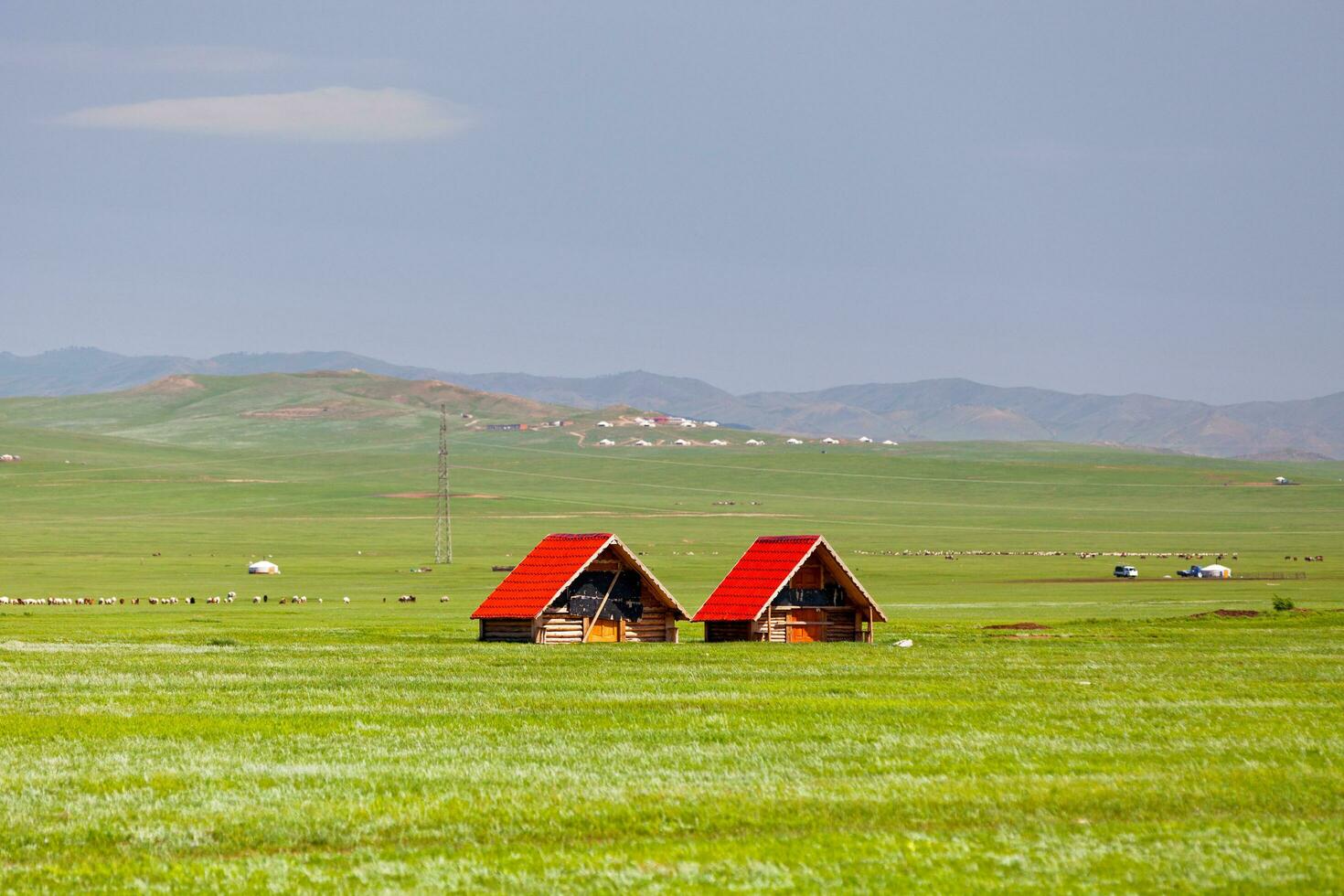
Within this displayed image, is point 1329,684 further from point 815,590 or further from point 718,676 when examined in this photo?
point 815,590

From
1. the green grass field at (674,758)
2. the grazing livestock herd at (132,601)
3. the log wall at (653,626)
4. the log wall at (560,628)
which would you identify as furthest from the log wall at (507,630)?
the grazing livestock herd at (132,601)

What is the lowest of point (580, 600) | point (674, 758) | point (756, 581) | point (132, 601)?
point (132, 601)

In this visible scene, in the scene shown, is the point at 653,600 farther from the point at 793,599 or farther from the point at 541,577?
the point at 793,599

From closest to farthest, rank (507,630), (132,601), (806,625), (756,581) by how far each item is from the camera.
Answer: (507,630) < (756,581) < (806,625) < (132,601)

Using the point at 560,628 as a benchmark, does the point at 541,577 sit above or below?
above

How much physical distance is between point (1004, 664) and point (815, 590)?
13025 millimetres

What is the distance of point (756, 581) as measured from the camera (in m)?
50.8

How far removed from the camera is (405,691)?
33406 millimetres

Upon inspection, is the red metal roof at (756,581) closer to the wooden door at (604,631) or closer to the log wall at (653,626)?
the log wall at (653,626)

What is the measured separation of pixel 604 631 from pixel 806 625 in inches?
240

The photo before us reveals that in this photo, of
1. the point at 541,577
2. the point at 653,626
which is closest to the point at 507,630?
the point at 541,577

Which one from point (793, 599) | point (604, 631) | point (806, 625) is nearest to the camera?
point (604, 631)

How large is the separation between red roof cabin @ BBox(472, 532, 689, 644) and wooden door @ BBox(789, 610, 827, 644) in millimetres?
3247

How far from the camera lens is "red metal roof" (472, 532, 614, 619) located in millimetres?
48219
